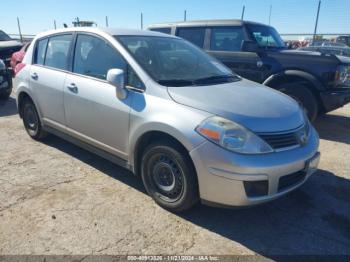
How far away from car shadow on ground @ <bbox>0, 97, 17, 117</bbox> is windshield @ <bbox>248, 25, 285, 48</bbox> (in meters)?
5.32

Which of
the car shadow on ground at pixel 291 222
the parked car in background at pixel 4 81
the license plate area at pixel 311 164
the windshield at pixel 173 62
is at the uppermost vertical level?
the windshield at pixel 173 62

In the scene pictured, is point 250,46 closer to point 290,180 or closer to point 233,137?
point 290,180

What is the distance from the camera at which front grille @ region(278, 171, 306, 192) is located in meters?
2.90

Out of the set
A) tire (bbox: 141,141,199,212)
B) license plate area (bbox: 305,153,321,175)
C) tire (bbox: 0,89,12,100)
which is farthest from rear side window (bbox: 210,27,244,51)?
tire (bbox: 0,89,12,100)

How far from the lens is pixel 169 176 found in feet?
10.4

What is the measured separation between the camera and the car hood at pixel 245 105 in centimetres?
286

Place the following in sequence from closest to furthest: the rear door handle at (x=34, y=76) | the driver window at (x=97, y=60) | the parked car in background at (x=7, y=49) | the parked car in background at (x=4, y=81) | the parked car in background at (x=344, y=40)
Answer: the driver window at (x=97, y=60) → the rear door handle at (x=34, y=76) → the parked car in background at (x=4, y=81) → the parked car in background at (x=7, y=49) → the parked car in background at (x=344, y=40)

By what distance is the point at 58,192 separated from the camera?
3578 mm

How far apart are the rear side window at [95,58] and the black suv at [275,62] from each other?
318 centimetres

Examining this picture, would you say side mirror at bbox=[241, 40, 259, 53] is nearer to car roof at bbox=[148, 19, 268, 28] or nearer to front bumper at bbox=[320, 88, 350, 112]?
car roof at bbox=[148, 19, 268, 28]

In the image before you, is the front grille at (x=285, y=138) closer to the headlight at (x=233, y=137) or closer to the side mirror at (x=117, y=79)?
the headlight at (x=233, y=137)

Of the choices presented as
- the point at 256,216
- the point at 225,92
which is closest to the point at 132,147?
the point at 225,92

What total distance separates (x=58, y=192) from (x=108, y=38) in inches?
70.2

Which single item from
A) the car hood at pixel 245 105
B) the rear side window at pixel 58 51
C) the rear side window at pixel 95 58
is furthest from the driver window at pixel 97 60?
the car hood at pixel 245 105
